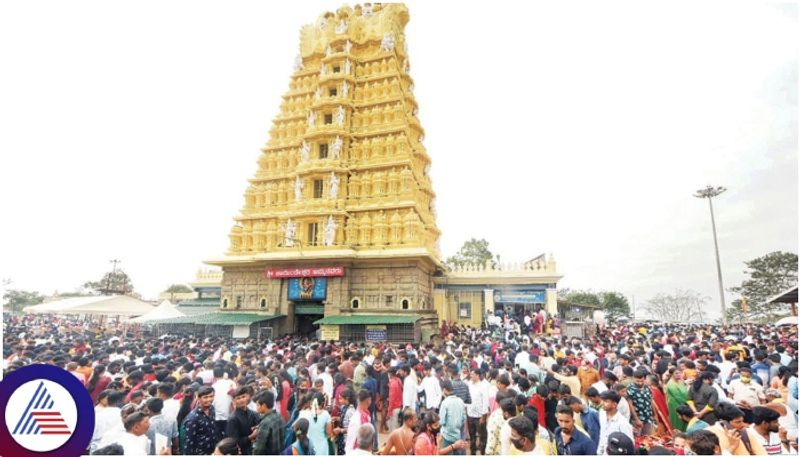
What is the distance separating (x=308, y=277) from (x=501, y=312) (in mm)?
12512

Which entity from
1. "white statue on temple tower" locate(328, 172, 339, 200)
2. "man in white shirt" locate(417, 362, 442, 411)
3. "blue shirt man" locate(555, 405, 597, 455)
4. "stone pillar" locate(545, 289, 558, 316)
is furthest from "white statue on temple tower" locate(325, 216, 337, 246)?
"blue shirt man" locate(555, 405, 597, 455)

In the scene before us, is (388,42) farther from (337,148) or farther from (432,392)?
(432,392)

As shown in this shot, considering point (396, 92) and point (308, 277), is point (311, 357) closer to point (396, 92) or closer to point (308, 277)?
point (308, 277)

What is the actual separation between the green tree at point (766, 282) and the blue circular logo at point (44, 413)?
36.1m

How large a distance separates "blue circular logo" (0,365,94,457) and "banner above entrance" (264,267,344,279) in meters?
15.5

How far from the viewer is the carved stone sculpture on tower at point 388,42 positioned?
25.8 m

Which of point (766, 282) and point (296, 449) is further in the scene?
point (766, 282)

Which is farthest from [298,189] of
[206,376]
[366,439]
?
[366,439]

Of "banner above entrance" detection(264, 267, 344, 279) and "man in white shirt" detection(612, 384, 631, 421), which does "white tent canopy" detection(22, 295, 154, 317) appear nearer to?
"banner above entrance" detection(264, 267, 344, 279)

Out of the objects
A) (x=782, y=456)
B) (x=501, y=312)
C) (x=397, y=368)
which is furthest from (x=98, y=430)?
(x=501, y=312)

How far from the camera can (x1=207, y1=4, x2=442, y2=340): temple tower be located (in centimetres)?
2069

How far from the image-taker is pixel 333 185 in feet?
74.7

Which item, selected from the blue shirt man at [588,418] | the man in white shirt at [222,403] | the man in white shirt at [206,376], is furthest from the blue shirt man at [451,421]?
the man in white shirt at [206,376]

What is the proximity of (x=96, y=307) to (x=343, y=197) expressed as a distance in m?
13.0
